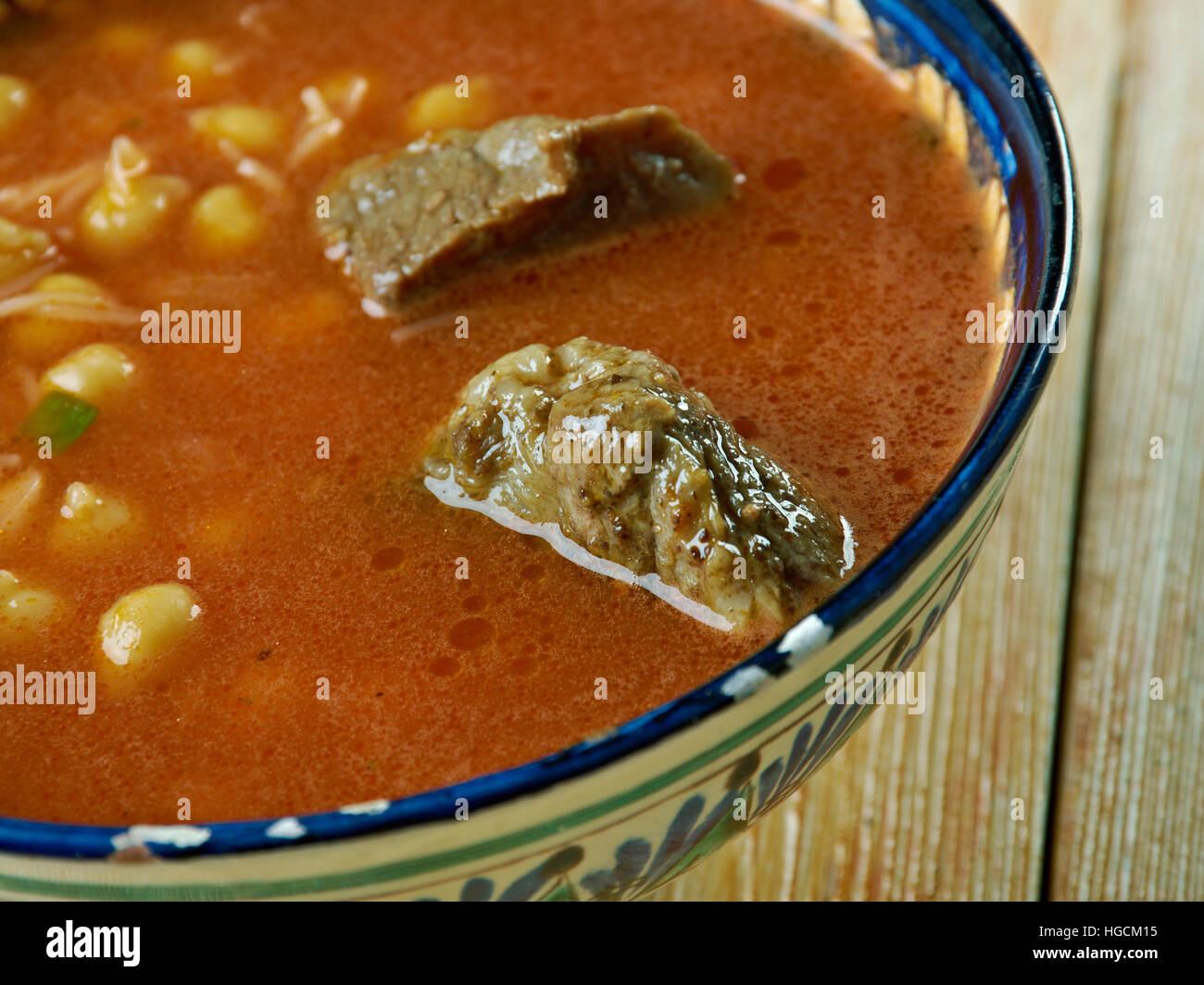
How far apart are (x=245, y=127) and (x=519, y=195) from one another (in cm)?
67

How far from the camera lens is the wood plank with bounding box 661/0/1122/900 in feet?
8.28

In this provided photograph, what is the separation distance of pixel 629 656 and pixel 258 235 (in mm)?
1156

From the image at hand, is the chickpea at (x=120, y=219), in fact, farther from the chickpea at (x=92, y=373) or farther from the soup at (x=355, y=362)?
the chickpea at (x=92, y=373)

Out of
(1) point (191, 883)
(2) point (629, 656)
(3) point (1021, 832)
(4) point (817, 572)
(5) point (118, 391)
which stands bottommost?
(3) point (1021, 832)

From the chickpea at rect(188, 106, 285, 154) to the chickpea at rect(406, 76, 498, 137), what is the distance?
0.26m

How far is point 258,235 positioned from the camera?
2.58m

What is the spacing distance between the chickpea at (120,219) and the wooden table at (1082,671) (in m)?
1.52

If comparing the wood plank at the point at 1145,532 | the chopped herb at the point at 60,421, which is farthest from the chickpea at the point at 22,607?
the wood plank at the point at 1145,532

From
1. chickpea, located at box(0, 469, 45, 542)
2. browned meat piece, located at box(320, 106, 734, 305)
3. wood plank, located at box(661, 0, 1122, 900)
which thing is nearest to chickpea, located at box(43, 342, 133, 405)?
chickpea, located at box(0, 469, 45, 542)

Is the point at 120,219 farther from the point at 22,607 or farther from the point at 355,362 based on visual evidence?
the point at 22,607

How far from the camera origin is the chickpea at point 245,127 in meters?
2.77
